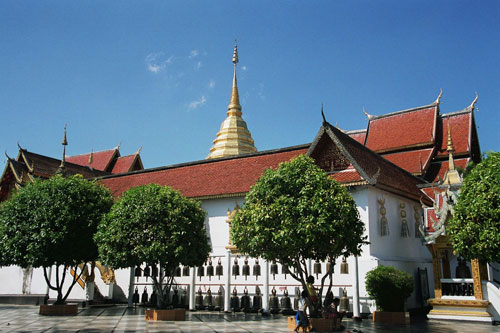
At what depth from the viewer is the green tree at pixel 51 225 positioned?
17.7m

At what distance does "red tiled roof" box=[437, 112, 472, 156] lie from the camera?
94.7 feet

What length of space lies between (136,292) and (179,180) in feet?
22.5

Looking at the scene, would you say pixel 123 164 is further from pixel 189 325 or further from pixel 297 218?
pixel 297 218

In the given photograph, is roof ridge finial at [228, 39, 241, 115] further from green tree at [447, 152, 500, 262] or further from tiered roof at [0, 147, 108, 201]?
green tree at [447, 152, 500, 262]

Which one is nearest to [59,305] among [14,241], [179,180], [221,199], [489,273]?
[14,241]

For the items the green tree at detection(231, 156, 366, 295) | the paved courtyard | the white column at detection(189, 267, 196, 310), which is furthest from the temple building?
the green tree at detection(231, 156, 366, 295)

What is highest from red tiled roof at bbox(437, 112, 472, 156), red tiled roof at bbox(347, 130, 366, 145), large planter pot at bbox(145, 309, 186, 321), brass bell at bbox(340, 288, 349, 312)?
red tiled roof at bbox(347, 130, 366, 145)

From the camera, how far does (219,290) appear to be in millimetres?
21266

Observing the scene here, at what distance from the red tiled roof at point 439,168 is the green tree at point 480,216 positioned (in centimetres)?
1206

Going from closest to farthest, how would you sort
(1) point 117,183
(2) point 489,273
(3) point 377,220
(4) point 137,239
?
(4) point 137,239
(2) point 489,273
(3) point 377,220
(1) point 117,183

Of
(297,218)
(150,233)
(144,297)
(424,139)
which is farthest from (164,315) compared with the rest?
(424,139)

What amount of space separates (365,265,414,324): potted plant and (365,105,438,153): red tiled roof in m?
14.6

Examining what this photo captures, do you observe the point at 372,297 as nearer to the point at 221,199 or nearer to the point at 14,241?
the point at 221,199

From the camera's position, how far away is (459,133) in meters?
29.9
